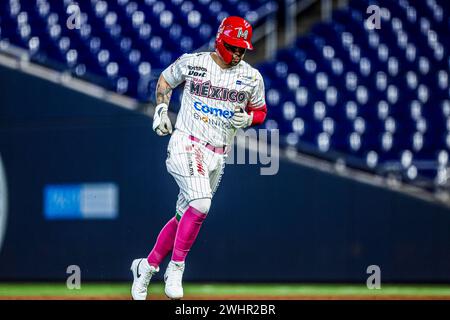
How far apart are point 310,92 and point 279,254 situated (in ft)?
5.02

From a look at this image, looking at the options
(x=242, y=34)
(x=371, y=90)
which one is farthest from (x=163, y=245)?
(x=371, y=90)

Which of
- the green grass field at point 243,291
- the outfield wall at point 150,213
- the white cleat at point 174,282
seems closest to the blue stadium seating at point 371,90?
the outfield wall at point 150,213

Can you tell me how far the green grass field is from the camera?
6.68 metres

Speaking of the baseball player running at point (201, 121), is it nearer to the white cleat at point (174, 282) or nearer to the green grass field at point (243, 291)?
the white cleat at point (174, 282)

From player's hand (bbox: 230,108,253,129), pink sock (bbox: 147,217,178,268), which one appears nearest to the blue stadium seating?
player's hand (bbox: 230,108,253,129)

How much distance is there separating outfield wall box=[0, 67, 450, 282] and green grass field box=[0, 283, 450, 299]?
0.17 meters

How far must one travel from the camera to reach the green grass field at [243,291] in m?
6.68

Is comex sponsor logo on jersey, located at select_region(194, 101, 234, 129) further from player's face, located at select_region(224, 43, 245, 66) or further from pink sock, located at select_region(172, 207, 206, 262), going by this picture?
pink sock, located at select_region(172, 207, 206, 262)

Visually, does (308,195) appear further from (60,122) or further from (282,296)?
(60,122)

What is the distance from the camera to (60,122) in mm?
8125

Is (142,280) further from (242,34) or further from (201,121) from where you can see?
(242,34)

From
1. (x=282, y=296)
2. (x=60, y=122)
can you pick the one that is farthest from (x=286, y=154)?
(x=60, y=122)

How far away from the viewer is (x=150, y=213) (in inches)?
313

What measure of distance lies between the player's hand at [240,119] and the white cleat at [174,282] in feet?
3.07
